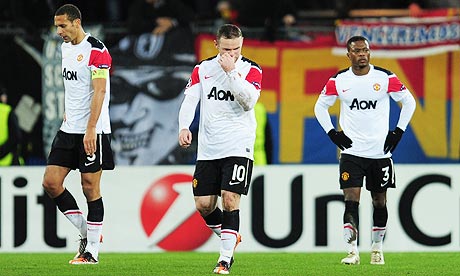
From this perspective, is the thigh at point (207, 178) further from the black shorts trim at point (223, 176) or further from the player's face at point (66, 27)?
the player's face at point (66, 27)

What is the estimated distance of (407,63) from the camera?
1608 centimetres

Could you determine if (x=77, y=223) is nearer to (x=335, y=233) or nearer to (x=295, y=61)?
(x=335, y=233)

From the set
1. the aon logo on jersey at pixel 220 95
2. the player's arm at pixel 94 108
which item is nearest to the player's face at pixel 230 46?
the aon logo on jersey at pixel 220 95

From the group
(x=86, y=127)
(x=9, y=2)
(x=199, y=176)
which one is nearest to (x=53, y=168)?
(x=86, y=127)

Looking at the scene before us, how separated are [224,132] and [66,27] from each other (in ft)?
5.46

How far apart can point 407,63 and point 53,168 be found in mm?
6541

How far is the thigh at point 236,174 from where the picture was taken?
10070 mm

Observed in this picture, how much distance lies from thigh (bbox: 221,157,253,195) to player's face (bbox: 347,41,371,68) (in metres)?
1.92

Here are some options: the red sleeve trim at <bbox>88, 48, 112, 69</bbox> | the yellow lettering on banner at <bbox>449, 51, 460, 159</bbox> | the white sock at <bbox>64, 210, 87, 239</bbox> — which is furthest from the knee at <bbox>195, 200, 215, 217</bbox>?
the yellow lettering on banner at <bbox>449, 51, 460, 159</bbox>

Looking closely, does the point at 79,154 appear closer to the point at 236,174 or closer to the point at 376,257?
the point at 236,174

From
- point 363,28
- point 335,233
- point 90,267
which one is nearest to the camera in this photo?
point 90,267

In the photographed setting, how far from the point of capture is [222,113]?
10203 mm

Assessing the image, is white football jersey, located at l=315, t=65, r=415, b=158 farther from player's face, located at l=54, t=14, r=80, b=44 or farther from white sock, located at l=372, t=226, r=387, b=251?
player's face, located at l=54, t=14, r=80, b=44

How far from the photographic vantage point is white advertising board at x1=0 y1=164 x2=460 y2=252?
45.1 ft
